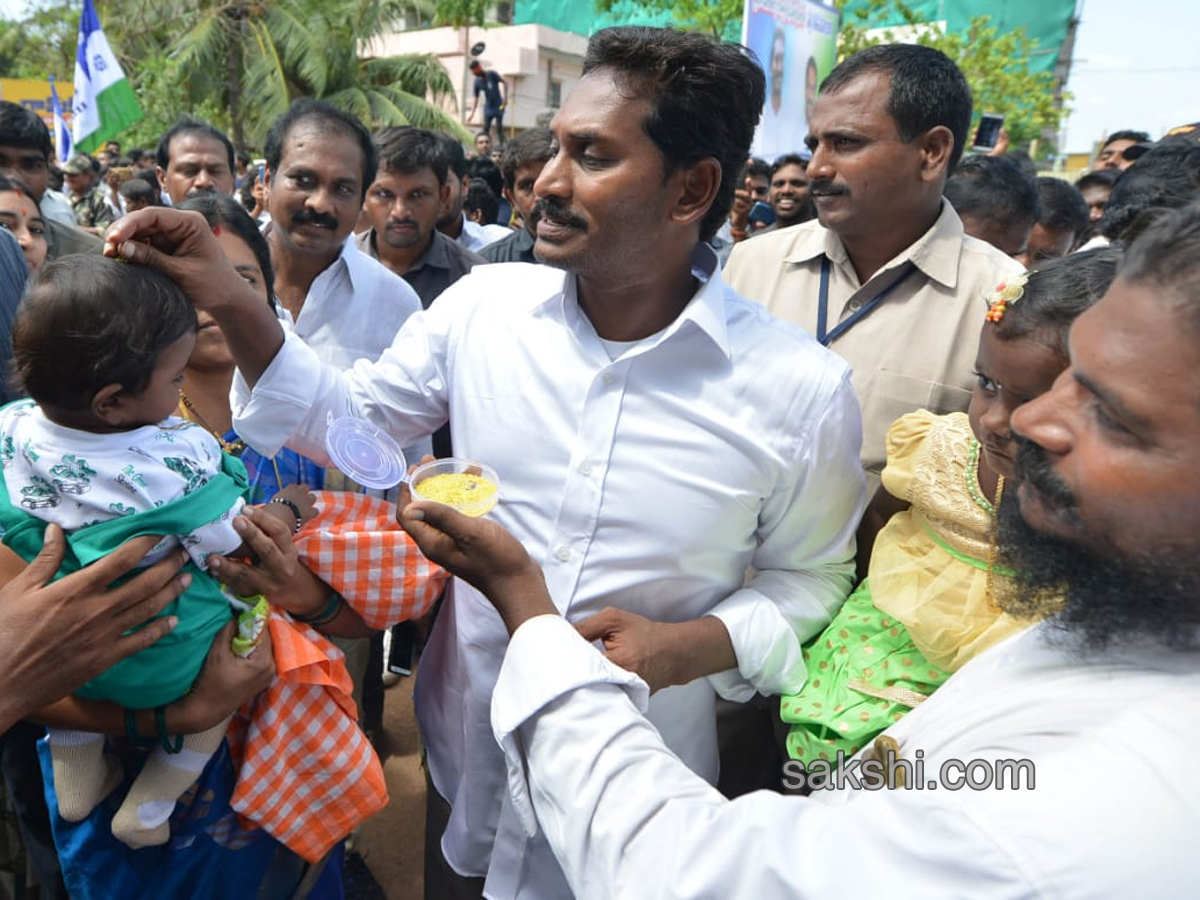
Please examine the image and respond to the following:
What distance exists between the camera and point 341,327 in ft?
11.1

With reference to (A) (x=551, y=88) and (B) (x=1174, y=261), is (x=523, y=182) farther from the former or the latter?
(A) (x=551, y=88)

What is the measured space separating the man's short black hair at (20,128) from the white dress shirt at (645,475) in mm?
3404

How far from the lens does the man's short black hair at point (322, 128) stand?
3496 millimetres

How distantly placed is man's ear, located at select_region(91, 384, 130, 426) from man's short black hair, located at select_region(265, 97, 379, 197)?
2233 millimetres

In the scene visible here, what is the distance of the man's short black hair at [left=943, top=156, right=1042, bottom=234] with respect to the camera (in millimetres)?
3666

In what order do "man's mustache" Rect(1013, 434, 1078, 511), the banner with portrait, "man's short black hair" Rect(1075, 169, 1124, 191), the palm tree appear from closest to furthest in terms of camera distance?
"man's mustache" Rect(1013, 434, 1078, 511) → "man's short black hair" Rect(1075, 169, 1124, 191) → the banner with portrait → the palm tree

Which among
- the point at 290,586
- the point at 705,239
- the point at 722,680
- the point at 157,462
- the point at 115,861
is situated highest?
the point at 705,239

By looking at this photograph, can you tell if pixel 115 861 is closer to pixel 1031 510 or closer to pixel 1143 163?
pixel 1031 510

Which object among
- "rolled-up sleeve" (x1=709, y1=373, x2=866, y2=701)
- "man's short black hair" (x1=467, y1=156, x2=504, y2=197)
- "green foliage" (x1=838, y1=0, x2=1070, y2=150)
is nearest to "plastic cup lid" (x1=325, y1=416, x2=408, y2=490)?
"rolled-up sleeve" (x1=709, y1=373, x2=866, y2=701)

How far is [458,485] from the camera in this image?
1614 mm

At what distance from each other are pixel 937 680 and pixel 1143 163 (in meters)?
2.81

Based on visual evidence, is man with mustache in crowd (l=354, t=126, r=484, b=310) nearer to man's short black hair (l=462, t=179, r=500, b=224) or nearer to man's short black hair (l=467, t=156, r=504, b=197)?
man's short black hair (l=462, t=179, r=500, b=224)

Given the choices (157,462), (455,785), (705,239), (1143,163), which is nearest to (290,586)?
(157,462)

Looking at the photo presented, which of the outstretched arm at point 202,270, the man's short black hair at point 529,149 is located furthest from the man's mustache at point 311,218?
the man's short black hair at point 529,149
